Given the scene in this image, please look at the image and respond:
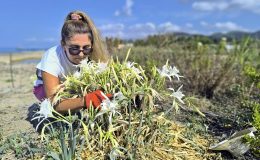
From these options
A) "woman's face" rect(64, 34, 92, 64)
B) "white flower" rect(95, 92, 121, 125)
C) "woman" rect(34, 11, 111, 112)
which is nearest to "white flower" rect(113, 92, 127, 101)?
"white flower" rect(95, 92, 121, 125)

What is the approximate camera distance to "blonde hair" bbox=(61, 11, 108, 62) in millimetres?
3762

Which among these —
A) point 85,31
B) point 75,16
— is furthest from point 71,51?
point 75,16

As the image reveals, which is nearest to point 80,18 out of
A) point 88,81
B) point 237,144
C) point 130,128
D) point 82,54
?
point 82,54

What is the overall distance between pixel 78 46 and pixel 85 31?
0.15 metres

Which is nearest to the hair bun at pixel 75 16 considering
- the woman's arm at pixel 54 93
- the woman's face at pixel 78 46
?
the woman's face at pixel 78 46

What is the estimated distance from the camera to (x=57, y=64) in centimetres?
392

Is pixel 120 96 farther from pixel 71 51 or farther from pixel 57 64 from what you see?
pixel 57 64

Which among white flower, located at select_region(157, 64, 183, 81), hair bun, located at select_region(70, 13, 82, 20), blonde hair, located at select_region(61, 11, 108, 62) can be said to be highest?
hair bun, located at select_region(70, 13, 82, 20)

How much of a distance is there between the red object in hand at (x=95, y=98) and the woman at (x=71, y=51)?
0.37 m

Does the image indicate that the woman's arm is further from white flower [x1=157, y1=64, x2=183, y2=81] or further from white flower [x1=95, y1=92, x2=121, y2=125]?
white flower [x1=157, y1=64, x2=183, y2=81]

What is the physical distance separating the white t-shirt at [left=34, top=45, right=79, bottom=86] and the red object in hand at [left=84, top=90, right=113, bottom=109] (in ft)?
2.29

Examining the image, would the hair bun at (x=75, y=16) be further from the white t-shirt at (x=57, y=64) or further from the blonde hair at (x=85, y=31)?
the white t-shirt at (x=57, y=64)

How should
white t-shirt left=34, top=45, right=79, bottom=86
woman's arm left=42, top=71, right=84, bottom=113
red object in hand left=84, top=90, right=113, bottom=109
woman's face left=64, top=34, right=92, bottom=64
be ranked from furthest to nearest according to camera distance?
white t-shirt left=34, top=45, right=79, bottom=86 < woman's face left=64, top=34, right=92, bottom=64 < woman's arm left=42, top=71, right=84, bottom=113 < red object in hand left=84, top=90, right=113, bottom=109

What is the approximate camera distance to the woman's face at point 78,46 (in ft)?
12.2
